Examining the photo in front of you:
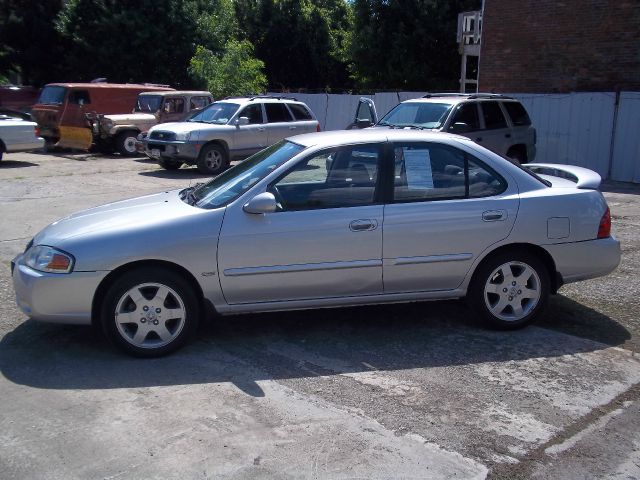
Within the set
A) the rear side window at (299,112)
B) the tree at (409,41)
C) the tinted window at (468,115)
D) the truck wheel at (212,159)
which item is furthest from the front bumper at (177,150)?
the tree at (409,41)

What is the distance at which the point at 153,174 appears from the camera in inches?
647

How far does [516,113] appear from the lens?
13805 mm

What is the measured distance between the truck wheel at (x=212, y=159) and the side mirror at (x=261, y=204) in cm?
1152

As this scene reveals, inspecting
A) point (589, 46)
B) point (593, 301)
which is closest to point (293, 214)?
point (593, 301)

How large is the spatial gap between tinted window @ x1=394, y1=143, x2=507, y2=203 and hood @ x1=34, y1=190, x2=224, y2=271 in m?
1.48

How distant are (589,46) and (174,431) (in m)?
16.0

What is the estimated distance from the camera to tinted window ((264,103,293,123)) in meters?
17.5

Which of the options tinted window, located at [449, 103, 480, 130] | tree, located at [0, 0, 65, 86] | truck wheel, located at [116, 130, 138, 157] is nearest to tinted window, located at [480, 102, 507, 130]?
tinted window, located at [449, 103, 480, 130]

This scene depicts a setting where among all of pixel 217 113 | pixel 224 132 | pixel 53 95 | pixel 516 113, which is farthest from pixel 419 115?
pixel 53 95

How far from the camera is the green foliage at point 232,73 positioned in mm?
26156

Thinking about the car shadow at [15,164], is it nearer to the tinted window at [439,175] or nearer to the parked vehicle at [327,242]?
the parked vehicle at [327,242]

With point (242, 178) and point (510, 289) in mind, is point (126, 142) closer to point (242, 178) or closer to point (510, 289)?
point (242, 178)

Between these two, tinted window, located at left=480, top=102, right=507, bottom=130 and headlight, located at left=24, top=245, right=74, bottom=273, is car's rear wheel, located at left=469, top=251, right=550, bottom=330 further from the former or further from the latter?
tinted window, located at left=480, top=102, right=507, bottom=130

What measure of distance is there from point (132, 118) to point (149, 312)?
52.6 feet
